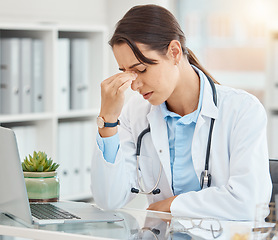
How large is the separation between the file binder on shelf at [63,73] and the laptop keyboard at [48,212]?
164cm

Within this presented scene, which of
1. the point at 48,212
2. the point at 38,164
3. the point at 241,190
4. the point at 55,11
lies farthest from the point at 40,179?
the point at 55,11

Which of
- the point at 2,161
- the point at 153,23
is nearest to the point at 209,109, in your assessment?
the point at 153,23

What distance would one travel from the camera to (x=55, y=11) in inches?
144

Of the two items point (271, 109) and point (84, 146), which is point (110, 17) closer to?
point (84, 146)

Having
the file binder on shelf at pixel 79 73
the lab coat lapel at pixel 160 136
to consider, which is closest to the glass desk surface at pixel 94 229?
the lab coat lapel at pixel 160 136

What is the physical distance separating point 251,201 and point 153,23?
65 cm

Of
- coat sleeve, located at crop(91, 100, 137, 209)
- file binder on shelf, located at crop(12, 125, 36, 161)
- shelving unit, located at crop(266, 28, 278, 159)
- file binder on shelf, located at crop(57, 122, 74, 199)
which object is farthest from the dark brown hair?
shelving unit, located at crop(266, 28, 278, 159)

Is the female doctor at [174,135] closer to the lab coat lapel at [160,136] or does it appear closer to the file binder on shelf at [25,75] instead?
the lab coat lapel at [160,136]

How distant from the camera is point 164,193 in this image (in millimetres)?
2105

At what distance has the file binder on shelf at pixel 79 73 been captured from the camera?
3455 millimetres

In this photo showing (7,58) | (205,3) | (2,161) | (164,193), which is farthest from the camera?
(205,3)

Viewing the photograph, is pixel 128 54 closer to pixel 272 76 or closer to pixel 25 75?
pixel 25 75

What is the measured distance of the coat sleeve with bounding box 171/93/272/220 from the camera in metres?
1.80

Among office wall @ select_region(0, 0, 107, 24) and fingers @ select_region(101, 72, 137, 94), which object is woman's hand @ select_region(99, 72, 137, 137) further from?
office wall @ select_region(0, 0, 107, 24)
